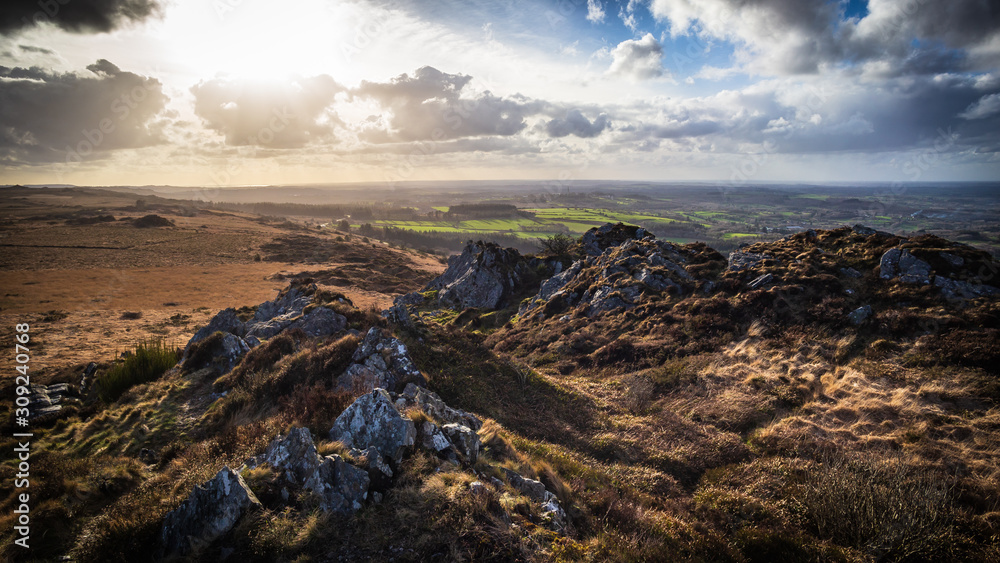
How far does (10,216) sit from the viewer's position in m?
98.2

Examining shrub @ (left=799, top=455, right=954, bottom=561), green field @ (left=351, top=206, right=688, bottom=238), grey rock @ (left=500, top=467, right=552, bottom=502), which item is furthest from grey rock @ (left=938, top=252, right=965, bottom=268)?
green field @ (left=351, top=206, right=688, bottom=238)

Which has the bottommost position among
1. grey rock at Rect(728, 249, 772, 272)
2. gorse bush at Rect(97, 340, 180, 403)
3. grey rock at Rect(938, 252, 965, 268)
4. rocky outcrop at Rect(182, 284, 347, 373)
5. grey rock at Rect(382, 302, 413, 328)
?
gorse bush at Rect(97, 340, 180, 403)

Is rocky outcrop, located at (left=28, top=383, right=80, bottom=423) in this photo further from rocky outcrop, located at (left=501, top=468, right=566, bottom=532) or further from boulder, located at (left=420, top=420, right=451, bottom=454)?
rocky outcrop, located at (left=501, top=468, right=566, bottom=532)

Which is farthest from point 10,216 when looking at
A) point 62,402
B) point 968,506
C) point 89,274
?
point 968,506

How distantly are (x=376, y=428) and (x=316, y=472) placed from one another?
1.61m

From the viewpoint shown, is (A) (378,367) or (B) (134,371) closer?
(A) (378,367)

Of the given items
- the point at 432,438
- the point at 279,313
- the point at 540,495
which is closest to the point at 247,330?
the point at 279,313

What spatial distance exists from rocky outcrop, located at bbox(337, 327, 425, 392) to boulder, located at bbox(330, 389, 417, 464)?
8.80ft

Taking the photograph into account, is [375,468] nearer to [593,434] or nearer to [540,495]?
[540,495]

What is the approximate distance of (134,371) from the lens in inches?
633

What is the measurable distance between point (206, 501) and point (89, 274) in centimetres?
7316

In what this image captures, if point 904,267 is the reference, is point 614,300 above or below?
below

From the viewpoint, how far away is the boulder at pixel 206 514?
5852 millimetres

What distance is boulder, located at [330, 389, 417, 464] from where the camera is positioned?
8273 mm
